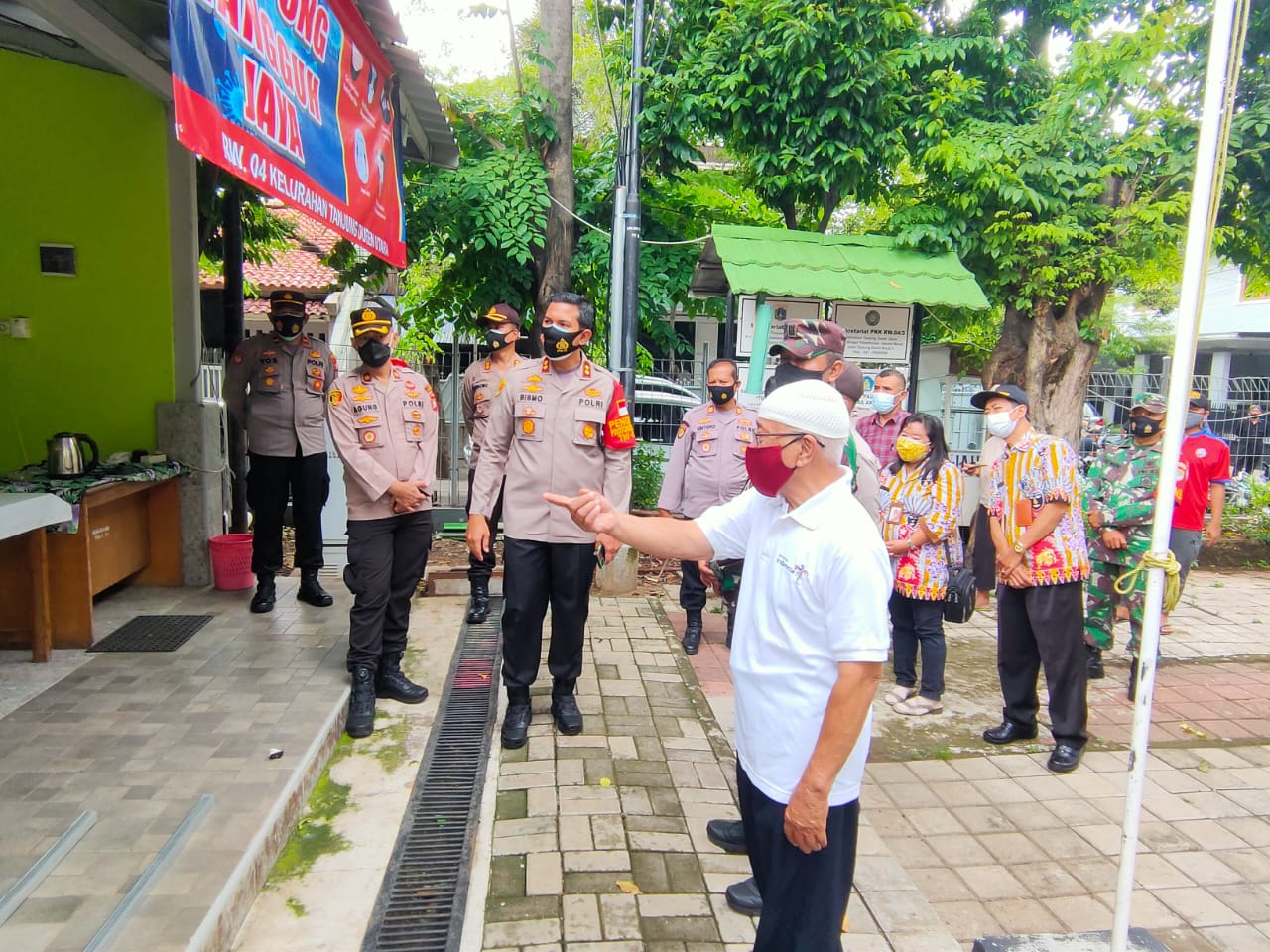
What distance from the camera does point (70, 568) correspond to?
4.63 meters

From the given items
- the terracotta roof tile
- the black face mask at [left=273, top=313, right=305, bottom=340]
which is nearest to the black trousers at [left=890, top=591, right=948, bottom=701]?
the black face mask at [left=273, top=313, right=305, bottom=340]

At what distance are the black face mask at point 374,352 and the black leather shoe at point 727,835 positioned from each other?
2566 mm

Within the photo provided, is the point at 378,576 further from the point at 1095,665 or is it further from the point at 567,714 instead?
the point at 1095,665

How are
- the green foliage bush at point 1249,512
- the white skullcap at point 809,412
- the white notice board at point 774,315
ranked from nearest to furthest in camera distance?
the white skullcap at point 809,412
the white notice board at point 774,315
the green foliage bush at point 1249,512

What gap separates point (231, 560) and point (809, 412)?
15.8 ft

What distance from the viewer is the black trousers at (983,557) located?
538 centimetres

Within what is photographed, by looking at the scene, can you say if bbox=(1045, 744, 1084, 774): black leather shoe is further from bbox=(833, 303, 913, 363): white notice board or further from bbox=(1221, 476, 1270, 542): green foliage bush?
bbox=(1221, 476, 1270, 542): green foliage bush

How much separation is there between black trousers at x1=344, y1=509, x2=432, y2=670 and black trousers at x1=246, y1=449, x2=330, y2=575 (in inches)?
55.6

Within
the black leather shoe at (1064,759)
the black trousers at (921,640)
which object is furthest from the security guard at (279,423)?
the black leather shoe at (1064,759)

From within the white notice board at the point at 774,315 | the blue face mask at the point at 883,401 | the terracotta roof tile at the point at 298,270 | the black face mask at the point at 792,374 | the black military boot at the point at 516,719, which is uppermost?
the terracotta roof tile at the point at 298,270

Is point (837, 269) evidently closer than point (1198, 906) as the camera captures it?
No

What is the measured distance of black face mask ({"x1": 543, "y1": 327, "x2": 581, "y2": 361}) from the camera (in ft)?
12.4

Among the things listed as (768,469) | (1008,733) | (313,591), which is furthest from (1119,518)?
(313,591)

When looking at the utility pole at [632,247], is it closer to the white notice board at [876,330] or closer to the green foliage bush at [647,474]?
the white notice board at [876,330]
